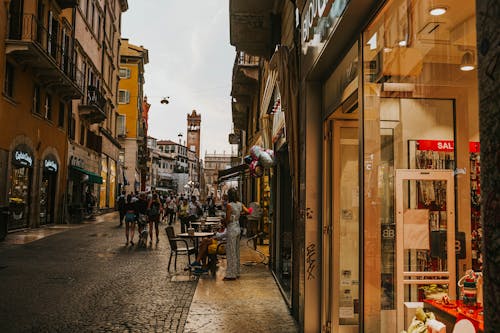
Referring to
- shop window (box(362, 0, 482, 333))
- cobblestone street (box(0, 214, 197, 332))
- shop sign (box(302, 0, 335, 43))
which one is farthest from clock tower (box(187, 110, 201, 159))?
shop window (box(362, 0, 482, 333))

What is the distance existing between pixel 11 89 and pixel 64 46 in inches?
261

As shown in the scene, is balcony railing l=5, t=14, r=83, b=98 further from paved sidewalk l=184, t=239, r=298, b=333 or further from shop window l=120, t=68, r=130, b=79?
shop window l=120, t=68, r=130, b=79

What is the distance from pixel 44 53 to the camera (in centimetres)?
1872

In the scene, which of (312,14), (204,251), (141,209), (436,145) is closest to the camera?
(436,145)

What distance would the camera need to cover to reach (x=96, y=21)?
103 ft

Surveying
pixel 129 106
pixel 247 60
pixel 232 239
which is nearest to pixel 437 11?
pixel 232 239

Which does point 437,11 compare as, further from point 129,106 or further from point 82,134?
point 129,106

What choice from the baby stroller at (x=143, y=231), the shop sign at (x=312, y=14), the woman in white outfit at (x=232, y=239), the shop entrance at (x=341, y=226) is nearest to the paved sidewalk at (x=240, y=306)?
the woman in white outfit at (x=232, y=239)

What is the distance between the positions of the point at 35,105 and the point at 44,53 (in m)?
3.22

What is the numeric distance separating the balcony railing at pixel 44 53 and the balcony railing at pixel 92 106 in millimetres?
2646

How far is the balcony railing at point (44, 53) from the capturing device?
1759 cm

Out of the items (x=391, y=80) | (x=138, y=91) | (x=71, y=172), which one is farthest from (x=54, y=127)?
(x=138, y=91)

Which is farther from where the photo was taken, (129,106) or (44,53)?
(129,106)

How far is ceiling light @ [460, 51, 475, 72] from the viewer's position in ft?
11.2
